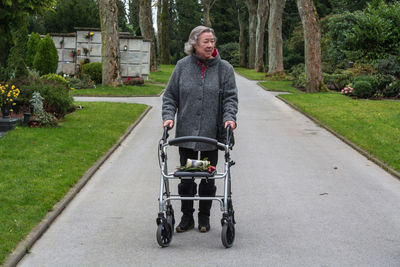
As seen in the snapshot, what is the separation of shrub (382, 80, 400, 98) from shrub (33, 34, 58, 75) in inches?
567

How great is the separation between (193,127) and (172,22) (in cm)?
7814

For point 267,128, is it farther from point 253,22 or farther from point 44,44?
point 253,22

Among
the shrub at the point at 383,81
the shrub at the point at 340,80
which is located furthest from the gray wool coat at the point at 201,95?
the shrub at the point at 340,80

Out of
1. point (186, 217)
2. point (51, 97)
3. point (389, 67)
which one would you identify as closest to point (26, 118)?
point (51, 97)

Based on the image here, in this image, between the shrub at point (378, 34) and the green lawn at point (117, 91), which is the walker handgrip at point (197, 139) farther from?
the shrub at point (378, 34)

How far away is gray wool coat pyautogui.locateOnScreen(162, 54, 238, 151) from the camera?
6.42 meters

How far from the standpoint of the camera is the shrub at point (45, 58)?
27.7m

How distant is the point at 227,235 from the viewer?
19.7ft

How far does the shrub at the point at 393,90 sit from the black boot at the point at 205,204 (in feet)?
69.6

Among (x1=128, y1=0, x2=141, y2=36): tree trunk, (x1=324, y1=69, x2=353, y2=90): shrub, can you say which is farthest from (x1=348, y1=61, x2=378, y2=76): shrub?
(x1=128, y1=0, x2=141, y2=36): tree trunk

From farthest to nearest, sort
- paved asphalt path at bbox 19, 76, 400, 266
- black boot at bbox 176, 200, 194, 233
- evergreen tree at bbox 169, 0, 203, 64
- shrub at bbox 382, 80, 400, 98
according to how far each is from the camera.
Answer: evergreen tree at bbox 169, 0, 203, 64 < shrub at bbox 382, 80, 400, 98 < black boot at bbox 176, 200, 194, 233 < paved asphalt path at bbox 19, 76, 400, 266

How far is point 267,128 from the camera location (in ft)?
54.4

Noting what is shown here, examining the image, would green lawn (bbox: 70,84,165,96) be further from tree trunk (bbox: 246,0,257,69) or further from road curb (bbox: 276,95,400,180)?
tree trunk (bbox: 246,0,257,69)

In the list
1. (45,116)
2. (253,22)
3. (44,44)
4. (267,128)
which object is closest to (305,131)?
(267,128)
